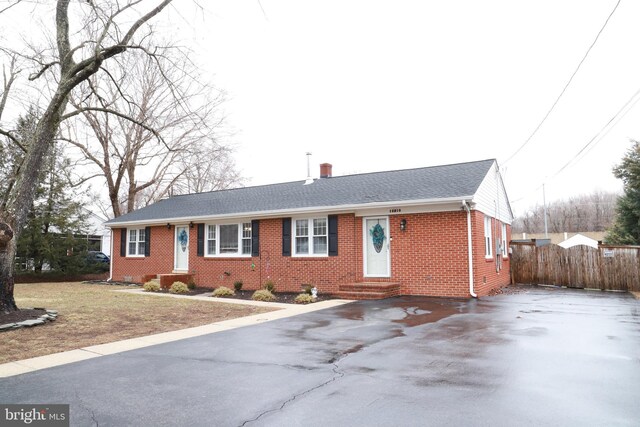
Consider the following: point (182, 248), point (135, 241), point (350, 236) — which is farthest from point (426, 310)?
point (135, 241)

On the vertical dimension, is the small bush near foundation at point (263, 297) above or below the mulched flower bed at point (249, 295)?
above

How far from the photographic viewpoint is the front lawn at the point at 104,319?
22.2ft

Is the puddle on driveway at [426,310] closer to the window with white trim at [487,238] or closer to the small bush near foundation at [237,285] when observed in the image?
the window with white trim at [487,238]

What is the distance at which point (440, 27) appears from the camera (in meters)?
10.2

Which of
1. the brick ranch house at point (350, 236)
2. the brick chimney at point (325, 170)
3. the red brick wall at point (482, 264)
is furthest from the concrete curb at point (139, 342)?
the brick chimney at point (325, 170)

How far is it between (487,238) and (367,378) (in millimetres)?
11118

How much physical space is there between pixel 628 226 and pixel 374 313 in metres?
20.5

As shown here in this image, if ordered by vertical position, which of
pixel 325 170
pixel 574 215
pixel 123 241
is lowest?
pixel 123 241

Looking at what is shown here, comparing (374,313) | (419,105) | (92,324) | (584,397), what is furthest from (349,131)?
(584,397)

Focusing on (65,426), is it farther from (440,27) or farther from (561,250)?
(561,250)

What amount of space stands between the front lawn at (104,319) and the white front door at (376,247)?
4.21 m

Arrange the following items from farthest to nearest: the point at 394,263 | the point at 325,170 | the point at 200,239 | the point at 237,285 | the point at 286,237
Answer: the point at 325,170, the point at 200,239, the point at 237,285, the point at 286,237, the point at 394,263

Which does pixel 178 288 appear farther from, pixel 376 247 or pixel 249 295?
pixel 376 247

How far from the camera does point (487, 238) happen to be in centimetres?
1455
